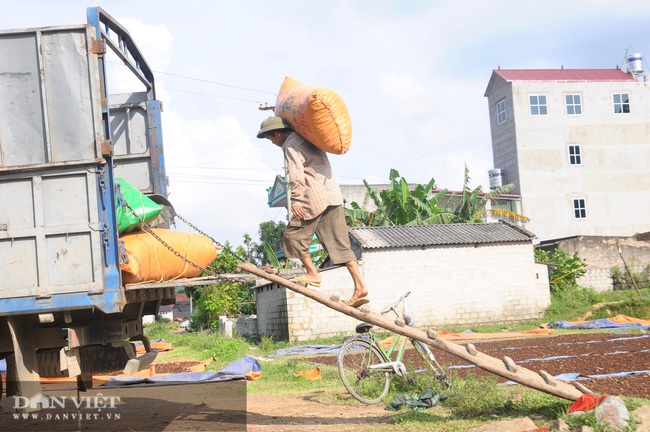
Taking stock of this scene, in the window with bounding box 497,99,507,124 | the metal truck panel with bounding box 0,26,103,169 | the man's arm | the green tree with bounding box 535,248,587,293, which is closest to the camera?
the metal truck panel with bounding box 0,26,103,169

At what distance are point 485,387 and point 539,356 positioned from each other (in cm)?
545

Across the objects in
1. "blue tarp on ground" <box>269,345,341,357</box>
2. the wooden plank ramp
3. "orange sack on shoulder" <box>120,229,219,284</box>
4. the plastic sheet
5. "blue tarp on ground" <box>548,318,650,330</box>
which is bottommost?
"blue tarp on ground" <box>548,318,650,330</box>

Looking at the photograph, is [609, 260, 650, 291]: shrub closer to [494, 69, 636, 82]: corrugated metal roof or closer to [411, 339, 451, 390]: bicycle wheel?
[494, 69, 636, 82]: corrugated metal roof

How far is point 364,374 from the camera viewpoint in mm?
8273

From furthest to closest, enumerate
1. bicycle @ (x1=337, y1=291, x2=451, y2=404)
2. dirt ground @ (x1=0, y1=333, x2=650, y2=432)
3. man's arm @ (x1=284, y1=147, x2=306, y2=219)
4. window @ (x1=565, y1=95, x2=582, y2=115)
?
window @ (x1=565, y1=95, x2=582, y2=115), bicycle @ (x1=337, y1=291, x2=451, y2=404), dirt ground @ (x1=0, y1=333, x2=650, y2=432), man's arm @ (x1=284, y1=147, x2=306, y2=219)

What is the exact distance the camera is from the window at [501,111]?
37344 millimetres

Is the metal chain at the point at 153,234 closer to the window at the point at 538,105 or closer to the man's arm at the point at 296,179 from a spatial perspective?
the man's arm at the point at 296,179

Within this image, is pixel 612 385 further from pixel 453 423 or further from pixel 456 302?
pixel 456 302

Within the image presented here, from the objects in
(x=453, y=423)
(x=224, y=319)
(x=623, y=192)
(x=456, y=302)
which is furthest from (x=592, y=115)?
(x=453, y=423)

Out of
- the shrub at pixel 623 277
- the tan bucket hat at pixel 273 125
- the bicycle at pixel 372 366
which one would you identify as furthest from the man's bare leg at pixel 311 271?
the shrub at pixel 623 277

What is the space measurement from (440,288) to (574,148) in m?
18.7

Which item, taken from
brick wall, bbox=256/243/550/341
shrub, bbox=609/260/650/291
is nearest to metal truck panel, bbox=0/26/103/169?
brick wall, bbox=256/243/550/341

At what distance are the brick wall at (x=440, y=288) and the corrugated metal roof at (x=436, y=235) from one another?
27cm

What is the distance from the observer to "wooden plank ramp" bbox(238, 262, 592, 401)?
5.89 meters
